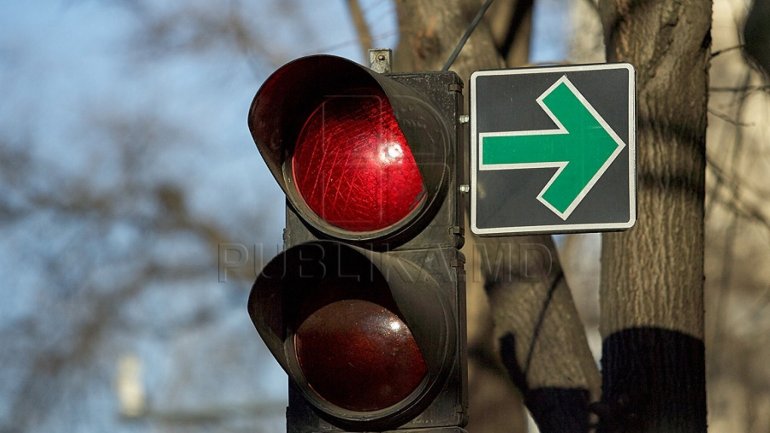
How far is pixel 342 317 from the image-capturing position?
12.5 ft

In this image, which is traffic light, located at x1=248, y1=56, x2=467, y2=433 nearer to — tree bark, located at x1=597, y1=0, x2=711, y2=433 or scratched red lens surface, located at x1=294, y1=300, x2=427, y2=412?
scratched red lens surface, located at x1=294, y1=300, x2=427, y2=412

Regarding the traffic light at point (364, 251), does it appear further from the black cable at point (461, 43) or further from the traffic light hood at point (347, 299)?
the black cable at point (461, 43)

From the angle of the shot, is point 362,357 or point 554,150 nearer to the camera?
point 362,357

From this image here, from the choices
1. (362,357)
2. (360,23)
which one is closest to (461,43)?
(362,357)

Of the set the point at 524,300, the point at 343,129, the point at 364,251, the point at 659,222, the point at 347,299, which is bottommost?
the point at 524,300

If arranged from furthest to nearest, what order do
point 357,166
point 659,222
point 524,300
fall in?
point 524,300 < point 659,222 < point 357,166

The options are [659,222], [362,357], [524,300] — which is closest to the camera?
[362,357]

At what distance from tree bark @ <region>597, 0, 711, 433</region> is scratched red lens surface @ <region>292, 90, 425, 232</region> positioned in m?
2.72

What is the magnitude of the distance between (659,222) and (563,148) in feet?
8.59

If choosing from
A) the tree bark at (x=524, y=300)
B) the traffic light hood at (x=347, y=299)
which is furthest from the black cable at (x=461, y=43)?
the tree bark at (x=524, y=300)

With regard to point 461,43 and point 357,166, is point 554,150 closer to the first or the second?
point 357,166

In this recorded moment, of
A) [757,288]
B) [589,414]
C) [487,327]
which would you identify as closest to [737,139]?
[757,288]

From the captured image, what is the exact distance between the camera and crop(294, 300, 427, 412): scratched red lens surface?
377 centimetres

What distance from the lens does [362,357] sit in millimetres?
3770
